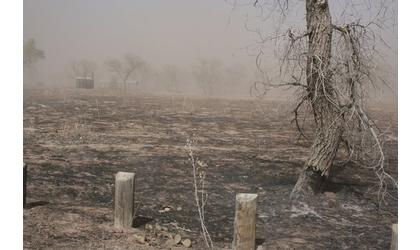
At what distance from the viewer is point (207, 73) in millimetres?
5605

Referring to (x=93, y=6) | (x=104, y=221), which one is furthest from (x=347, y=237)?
(x=93, y=6)

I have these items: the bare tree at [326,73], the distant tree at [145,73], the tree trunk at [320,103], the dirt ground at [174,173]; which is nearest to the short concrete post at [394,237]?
the dirt ground at [174,173]

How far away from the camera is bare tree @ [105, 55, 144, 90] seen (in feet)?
18.7

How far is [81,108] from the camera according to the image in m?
6.02

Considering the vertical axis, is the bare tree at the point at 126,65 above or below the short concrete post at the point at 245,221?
above

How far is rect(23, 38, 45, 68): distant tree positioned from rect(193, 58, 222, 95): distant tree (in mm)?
1499

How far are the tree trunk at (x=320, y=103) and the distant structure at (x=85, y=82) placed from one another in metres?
2.04

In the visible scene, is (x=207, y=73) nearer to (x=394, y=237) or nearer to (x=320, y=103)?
(x=320, y=103)

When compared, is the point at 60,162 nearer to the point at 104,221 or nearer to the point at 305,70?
the point at 104,221

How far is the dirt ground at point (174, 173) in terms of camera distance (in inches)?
207

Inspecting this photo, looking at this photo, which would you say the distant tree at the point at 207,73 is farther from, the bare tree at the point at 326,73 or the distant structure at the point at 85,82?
the distant structure at the point at 85,82

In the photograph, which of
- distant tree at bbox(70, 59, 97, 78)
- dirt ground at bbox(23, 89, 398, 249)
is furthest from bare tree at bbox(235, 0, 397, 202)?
distant tree at bbox(70, 59, 97, 78)

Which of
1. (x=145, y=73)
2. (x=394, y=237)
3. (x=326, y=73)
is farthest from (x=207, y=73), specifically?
(x=394, y=237)

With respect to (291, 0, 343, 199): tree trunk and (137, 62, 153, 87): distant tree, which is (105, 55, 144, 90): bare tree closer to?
(137, 62, 153, 87): distant tree
